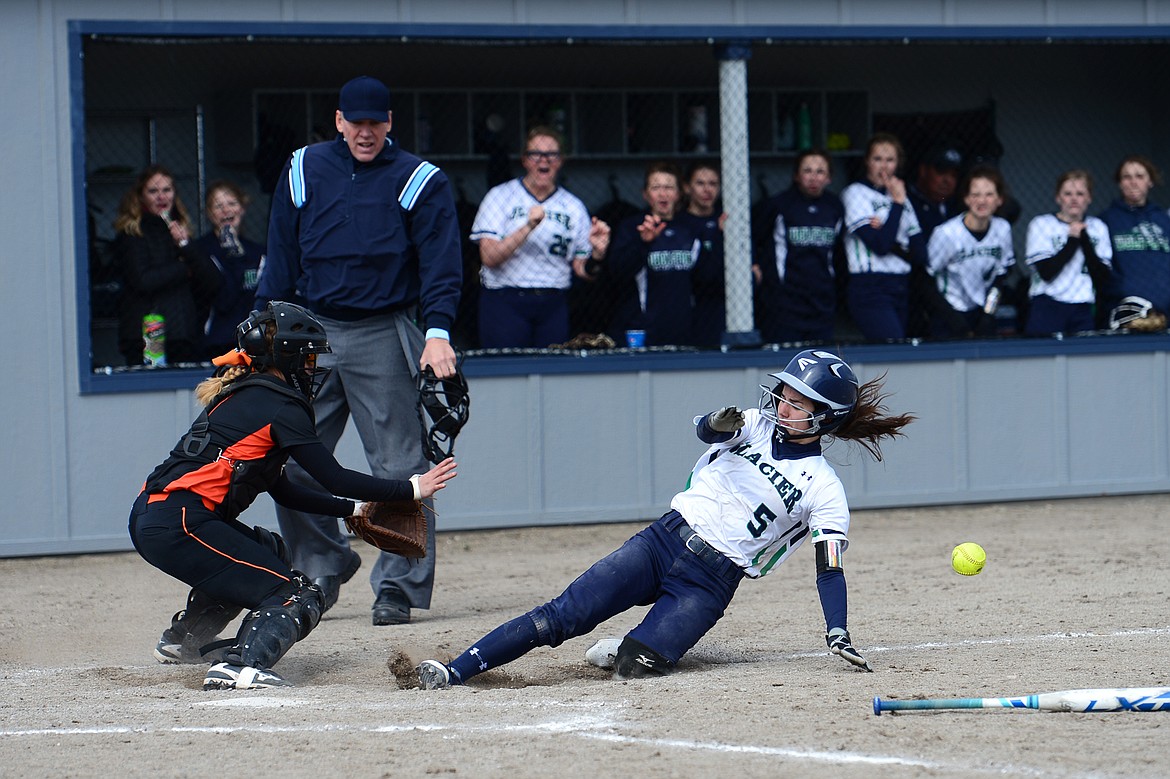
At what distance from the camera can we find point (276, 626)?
4.93 metres

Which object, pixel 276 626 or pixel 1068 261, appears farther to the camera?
pixel 1068 261

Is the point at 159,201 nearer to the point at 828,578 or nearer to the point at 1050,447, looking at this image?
the point at 828,578

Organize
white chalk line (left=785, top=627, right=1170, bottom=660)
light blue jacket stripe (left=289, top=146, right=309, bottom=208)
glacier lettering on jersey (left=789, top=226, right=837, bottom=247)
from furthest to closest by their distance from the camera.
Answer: glacier lettering on jersey (left=789, top=226, right=837, bottom=247)
light blue jacket stripe (left=289, top=146, right=309, bottom=208)
white chalk line (left=785, top=627, right=1170, bottom=660)

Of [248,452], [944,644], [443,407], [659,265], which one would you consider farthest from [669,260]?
[248,452]

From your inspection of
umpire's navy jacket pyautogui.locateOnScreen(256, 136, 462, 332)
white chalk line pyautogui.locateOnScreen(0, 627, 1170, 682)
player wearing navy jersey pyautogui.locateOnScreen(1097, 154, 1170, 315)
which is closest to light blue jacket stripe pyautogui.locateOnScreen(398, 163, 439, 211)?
umpire's navy jacket pyautogui.locateOnScreen(256, 136, 462, 332)

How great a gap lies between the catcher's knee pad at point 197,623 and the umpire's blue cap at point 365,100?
2086mm

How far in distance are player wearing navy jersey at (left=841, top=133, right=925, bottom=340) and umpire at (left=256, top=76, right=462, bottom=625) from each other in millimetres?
3793

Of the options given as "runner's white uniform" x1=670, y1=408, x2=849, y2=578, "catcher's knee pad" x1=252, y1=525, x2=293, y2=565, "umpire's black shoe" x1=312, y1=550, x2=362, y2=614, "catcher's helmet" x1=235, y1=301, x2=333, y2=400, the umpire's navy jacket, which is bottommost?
"umpire's black shoe" x1=312, y1=550, x2=362, y2=614

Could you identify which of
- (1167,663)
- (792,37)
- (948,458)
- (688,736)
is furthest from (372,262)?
(948,458)

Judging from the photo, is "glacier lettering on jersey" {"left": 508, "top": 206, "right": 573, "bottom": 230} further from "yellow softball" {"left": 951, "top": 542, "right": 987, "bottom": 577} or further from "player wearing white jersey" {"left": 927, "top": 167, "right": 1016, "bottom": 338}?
"yellow softball" {"left": 951, "top": 542, "right": 987, "bottom": 577}

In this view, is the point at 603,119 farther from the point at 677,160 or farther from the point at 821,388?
the point at 821,388

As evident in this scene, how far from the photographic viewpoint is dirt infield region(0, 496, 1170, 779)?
3756 millimetres

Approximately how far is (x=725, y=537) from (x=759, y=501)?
175mm

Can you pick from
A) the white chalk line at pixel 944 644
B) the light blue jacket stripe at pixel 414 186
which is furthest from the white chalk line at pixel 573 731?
the light blue jacket stripe at pixel 414 186
